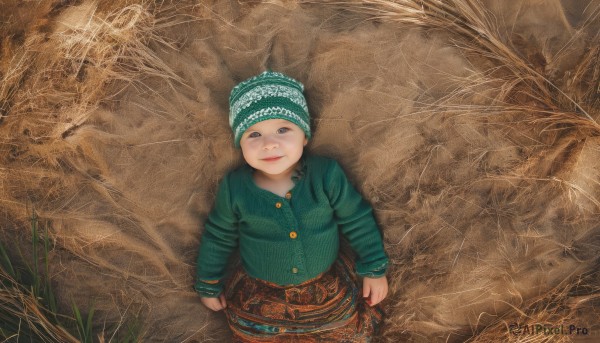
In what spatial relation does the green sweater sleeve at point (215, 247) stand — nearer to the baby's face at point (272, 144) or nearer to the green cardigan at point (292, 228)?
the green cardigan at point (292, 228)

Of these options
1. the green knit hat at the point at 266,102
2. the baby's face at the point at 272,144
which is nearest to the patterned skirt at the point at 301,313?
the baby's face at the point at 272,144

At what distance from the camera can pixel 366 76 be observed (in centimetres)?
248

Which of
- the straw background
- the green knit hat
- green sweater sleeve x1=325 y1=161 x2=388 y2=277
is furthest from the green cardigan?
the green knit hat

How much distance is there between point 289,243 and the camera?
241cm

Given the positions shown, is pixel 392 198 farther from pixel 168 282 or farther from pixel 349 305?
→ pixel 168 282

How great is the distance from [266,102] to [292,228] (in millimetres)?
655

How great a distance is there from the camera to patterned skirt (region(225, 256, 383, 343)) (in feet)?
8.30

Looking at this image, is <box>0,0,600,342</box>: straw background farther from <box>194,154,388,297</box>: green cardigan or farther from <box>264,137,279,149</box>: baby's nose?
<box>264,137,279,149</box>: baby's nose

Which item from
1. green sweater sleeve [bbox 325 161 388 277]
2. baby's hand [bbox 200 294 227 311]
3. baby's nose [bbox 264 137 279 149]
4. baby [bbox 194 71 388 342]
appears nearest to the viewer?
baby's nose [bbox 264 137 279 149]

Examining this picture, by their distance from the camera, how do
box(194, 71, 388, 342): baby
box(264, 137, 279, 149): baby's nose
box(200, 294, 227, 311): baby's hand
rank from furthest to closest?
box(200, 294, 227, 311): baby's hand → box(194, 71, 388, 342): baby → box(264, 137, 279, 149): baby's nose

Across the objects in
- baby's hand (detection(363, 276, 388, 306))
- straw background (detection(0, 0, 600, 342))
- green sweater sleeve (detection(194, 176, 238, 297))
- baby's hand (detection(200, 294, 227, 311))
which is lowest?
baby's hand (detection(200, 294, 227, 311))

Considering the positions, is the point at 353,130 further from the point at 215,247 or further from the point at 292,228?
the point at 215,247

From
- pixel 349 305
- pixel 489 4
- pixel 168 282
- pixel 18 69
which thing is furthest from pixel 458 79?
pixel 18 69

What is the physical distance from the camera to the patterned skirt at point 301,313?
8.30 ft
